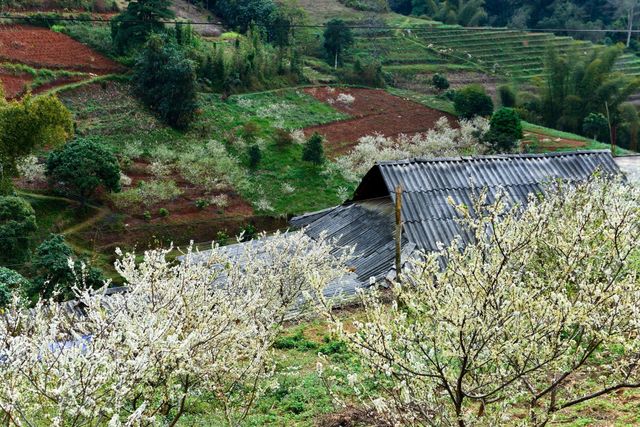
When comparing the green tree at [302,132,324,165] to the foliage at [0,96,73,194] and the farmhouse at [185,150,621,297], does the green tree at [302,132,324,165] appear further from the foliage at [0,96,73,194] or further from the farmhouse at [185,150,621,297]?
the farmhouse at [185,150,621,297]

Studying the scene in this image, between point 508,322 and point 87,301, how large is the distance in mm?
4349

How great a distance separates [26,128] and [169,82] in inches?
485

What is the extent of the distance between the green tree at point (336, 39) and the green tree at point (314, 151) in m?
19.5

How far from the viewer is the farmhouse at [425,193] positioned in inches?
557

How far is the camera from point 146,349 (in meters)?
5.30

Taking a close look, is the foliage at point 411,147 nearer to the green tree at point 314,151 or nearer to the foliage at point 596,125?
the green tree at point 314,151

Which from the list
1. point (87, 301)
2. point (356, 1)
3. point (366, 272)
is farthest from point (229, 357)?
point (356, 1)

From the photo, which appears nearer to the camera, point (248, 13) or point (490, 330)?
point (490, 330)

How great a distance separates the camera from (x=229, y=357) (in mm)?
7676

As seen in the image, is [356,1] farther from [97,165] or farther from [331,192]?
[97,165]

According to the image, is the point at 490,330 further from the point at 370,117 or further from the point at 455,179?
the point at 370,117

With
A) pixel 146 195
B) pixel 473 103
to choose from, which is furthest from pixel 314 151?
pixel 473 103

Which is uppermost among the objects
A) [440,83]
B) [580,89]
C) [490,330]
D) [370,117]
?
[490,330]

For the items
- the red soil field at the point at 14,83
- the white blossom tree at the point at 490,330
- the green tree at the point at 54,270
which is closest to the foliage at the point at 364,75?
the red soil field at the point at 14,83
